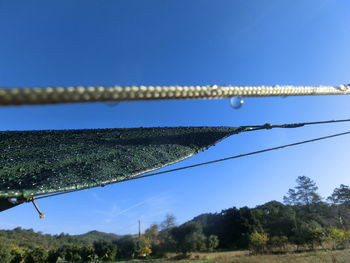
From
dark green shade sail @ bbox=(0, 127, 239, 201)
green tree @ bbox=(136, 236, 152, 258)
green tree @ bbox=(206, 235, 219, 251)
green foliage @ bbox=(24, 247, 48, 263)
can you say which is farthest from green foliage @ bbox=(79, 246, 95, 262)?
dark green shade sail @ bbox=(0, 127, 239, 201)

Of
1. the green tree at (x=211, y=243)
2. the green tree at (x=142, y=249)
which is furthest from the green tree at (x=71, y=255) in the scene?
the green tree at (x=211, y=243)

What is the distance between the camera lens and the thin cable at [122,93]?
0.32m

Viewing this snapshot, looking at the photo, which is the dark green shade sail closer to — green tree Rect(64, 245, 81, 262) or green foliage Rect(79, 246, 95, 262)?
green tree Rect(64, 245, 81, 262)

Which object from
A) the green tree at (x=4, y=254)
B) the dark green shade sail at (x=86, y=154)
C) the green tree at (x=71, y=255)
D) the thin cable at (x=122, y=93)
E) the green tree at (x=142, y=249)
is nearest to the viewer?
the thin cable at (x=122, y=93)

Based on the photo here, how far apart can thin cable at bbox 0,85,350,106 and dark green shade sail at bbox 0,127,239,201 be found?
3.16ft

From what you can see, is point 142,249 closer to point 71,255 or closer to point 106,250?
point 106,250

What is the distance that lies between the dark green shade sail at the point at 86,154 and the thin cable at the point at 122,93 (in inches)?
37.9

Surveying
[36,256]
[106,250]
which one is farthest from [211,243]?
[36,256]

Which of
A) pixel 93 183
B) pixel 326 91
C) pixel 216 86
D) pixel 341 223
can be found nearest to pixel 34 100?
pixel 216 86

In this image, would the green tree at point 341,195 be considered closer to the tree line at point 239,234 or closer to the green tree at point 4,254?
the tree line at point 239,234

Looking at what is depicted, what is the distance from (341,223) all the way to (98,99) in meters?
32.1

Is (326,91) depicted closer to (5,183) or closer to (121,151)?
(121,151)

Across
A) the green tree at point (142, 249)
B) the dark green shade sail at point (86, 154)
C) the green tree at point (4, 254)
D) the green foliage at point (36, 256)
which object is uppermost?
the dark green shade sail at point (86, 154)

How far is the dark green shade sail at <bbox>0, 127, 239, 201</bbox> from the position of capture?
1284 millimetres
